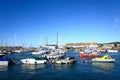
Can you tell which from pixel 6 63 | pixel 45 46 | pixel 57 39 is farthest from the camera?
pixel 45 46

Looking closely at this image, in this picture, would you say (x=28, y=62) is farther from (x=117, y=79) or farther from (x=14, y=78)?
(x=117, y=79)

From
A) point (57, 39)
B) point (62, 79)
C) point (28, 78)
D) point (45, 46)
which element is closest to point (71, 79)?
point (62, 79)

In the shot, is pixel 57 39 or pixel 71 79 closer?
pixel 71 79

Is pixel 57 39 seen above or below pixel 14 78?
above

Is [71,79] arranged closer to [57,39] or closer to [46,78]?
[46,78]

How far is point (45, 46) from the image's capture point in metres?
182

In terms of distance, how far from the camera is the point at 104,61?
267 feet

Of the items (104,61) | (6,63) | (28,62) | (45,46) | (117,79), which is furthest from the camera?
(45,46)

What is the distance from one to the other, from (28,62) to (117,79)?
3937cm

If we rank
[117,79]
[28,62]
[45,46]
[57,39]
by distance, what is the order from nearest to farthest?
1. [117,79]
2. [28,62]
3. [57,39]
4. [45,46]

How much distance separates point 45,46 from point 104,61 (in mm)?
104868

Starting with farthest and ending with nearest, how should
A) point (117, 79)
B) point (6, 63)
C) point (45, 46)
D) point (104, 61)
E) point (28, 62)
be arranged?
point (45, 46)
point (104, 61)
point (28, 62)
point (6, 63)
point (117, 79)

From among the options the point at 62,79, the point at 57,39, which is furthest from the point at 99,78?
the point at 57,39

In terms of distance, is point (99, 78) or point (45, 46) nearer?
point (99, 78)
